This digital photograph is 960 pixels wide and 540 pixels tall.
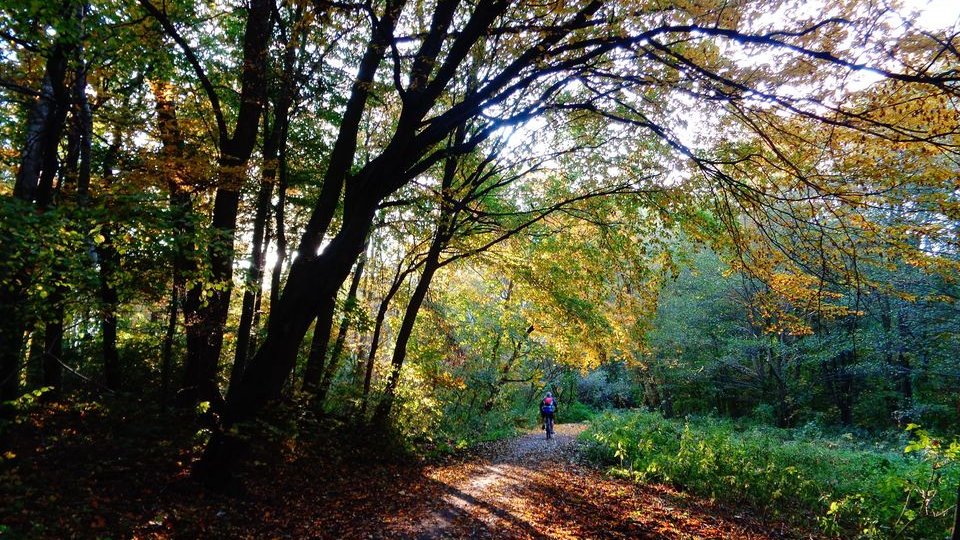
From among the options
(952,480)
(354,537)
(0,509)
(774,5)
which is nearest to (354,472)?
(354,537)

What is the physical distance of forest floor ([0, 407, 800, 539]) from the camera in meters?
5.05

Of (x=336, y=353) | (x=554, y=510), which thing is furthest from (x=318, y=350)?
(x=554, y=510)

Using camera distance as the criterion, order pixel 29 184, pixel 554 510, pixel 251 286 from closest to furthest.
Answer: pixel 29 184
pixel 251 286
pixel 554 510

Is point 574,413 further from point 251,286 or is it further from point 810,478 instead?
point 251,286

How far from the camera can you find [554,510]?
24.3 feet

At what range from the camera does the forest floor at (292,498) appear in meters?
5.05

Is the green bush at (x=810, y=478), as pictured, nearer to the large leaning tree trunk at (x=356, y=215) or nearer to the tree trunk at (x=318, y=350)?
the large leaning tree trunk at (x=356, y=215)

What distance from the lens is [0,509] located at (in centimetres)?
445

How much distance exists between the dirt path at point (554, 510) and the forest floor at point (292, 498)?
3 cm

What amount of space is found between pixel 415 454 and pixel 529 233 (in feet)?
19.4

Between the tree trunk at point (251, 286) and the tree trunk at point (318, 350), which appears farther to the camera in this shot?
the tree trunk at point (318, 350)

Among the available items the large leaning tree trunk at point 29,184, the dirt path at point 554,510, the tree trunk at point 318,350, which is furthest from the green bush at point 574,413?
the large leaning tree trunk at point 29,184

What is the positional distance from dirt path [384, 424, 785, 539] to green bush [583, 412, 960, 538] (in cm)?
79

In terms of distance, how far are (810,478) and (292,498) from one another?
32.6 ft
